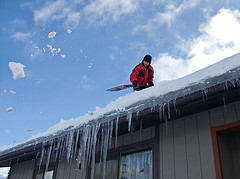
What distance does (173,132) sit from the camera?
3.91m

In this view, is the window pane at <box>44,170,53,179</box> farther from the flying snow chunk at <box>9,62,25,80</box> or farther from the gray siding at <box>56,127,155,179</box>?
the flying snow chunk at <box>9,62,25,80</box>

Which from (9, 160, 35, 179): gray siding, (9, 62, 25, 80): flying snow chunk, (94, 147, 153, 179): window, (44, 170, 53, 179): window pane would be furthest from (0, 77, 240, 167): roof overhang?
(9, 62, 25, 80): flying snow chunk

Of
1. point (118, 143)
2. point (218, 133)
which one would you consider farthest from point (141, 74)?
point (218, 133)

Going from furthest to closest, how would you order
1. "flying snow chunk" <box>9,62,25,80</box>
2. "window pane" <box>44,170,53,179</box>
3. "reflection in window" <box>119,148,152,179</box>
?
"flying snow chunk" <box>9,62,25,80</box> < "window pane" <box>44,170,53,179</box> < "reflection in window" <box>119,148,152,179</box>

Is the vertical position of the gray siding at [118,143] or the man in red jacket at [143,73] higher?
the man in red jacket at [143,73]

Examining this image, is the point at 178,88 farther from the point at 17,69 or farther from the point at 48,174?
the point at 17,69

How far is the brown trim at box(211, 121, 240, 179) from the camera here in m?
3.13

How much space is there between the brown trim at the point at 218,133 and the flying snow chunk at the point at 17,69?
636 cm

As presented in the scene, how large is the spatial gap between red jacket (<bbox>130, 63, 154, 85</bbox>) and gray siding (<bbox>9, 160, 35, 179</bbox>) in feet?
10.7

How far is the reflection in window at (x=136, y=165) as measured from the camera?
397 cm

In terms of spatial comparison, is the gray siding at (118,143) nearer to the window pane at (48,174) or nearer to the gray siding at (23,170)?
the window pane at (48,174)

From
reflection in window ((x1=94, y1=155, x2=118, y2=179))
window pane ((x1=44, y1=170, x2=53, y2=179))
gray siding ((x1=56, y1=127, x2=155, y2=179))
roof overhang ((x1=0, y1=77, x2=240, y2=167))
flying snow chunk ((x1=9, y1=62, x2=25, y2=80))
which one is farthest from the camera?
flying snow chunk ((x1=9, y1=62, x2=25, y2=80))

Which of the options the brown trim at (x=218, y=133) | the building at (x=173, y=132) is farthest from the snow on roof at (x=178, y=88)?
the brown trim at (x=218, y=133)

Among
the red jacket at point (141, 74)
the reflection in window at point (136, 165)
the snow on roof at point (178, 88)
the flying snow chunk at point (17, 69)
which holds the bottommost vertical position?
the reflection in window at point (136, 165)
